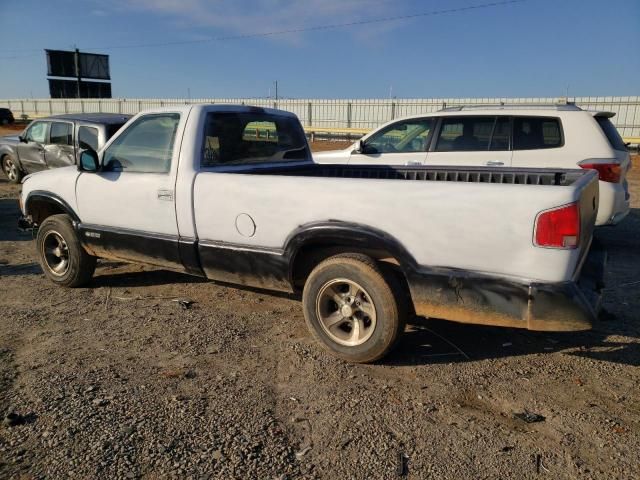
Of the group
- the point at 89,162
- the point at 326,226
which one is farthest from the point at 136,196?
the point at 326,226

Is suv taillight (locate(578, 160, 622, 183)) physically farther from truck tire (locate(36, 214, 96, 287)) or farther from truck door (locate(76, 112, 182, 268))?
truck tire (locate(36, 214, 96, 287))

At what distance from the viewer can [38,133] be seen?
10.3 metres

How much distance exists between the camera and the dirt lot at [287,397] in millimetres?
2482

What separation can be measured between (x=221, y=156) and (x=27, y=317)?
85.6 inches

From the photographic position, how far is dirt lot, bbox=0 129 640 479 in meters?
2.48

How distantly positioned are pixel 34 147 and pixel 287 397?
9.74 m

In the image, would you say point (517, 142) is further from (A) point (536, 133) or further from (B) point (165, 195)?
(B) point (165, 195)

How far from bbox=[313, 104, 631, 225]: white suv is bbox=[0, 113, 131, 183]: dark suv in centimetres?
442

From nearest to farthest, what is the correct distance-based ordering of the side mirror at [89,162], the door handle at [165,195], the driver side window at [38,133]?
the door handle at [165,195] < the side mirror at [89,162] < the driver side window at [38,133]

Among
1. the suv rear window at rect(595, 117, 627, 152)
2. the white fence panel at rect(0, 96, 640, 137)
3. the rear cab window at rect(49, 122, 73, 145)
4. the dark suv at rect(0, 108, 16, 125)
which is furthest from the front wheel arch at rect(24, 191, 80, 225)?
the dark suv at rect(0, 108, 16, 125)

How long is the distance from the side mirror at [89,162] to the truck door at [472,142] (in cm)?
438

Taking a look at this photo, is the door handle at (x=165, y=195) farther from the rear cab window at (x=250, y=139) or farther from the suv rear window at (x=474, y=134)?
the suv rear window at (x=474, y=134)

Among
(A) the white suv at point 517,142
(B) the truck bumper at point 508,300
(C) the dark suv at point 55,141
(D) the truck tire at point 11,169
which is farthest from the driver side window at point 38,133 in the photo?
(B) the truck bumper at point 508,300

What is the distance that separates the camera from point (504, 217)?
2824 mm
